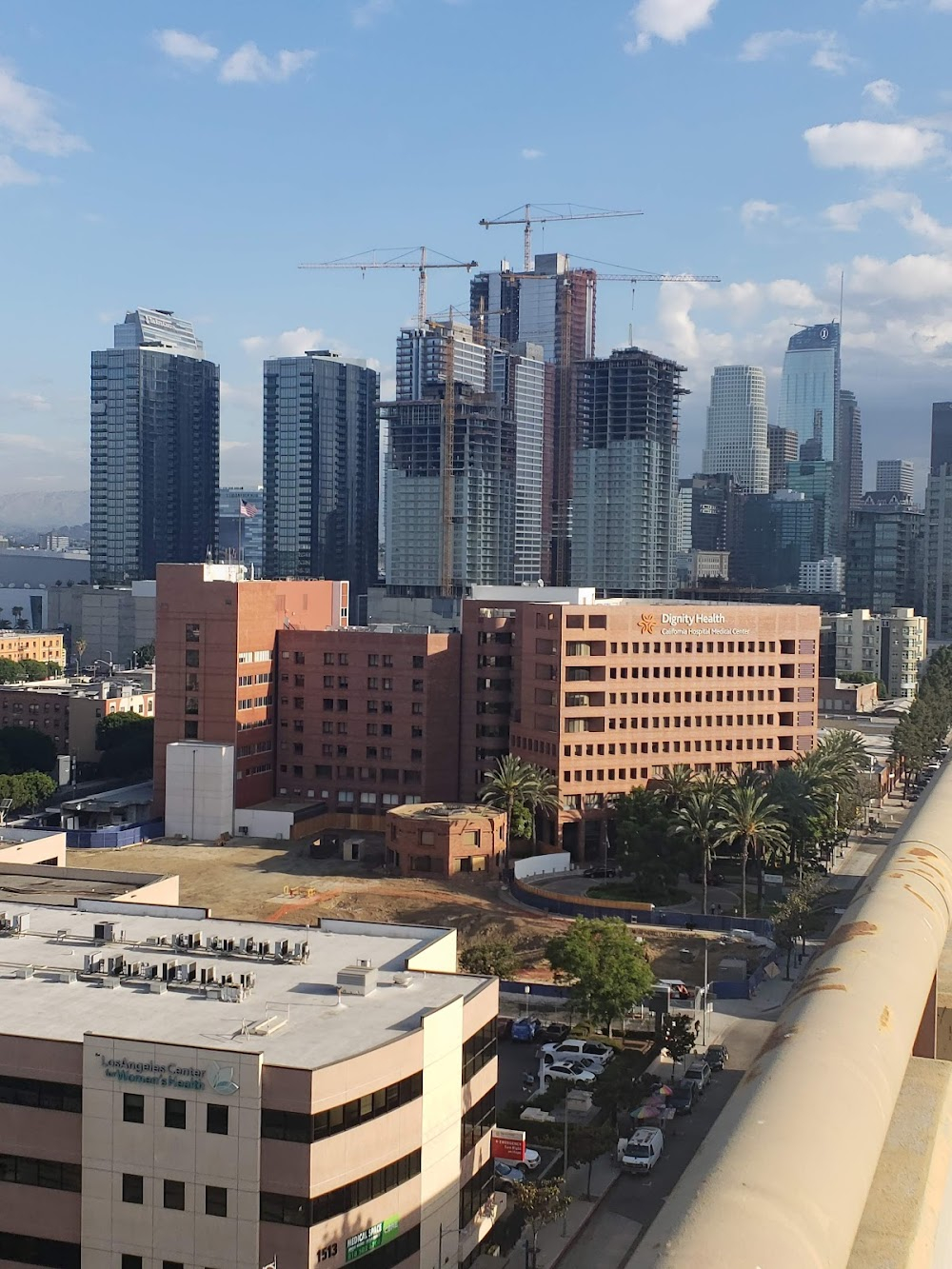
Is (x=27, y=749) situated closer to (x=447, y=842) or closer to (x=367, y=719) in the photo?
→ (x=367, y=719)

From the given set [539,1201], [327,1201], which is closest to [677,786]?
[539,1201]

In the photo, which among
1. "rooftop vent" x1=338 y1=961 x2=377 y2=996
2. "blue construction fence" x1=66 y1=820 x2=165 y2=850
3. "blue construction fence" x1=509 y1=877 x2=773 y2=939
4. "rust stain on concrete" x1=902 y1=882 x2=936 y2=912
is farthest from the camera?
"blue construction fence" x1=66 y1=820 x2=165 y2=850

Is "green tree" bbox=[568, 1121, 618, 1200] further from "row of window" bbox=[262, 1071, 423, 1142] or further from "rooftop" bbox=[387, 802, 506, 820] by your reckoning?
"rooftop" bbox=[387, 802, 506, 820]

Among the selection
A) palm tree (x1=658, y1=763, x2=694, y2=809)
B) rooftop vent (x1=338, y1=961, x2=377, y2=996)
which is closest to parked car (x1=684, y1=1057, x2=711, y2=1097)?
rooftop vent (x1=338, y1=961, x2=377, y2=996)

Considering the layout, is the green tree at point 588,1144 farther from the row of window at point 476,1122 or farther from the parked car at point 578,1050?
the parked car at point 578,1050

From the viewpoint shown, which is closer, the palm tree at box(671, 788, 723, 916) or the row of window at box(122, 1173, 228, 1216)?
the row of window at box(122, 1173, 228, 1216)
